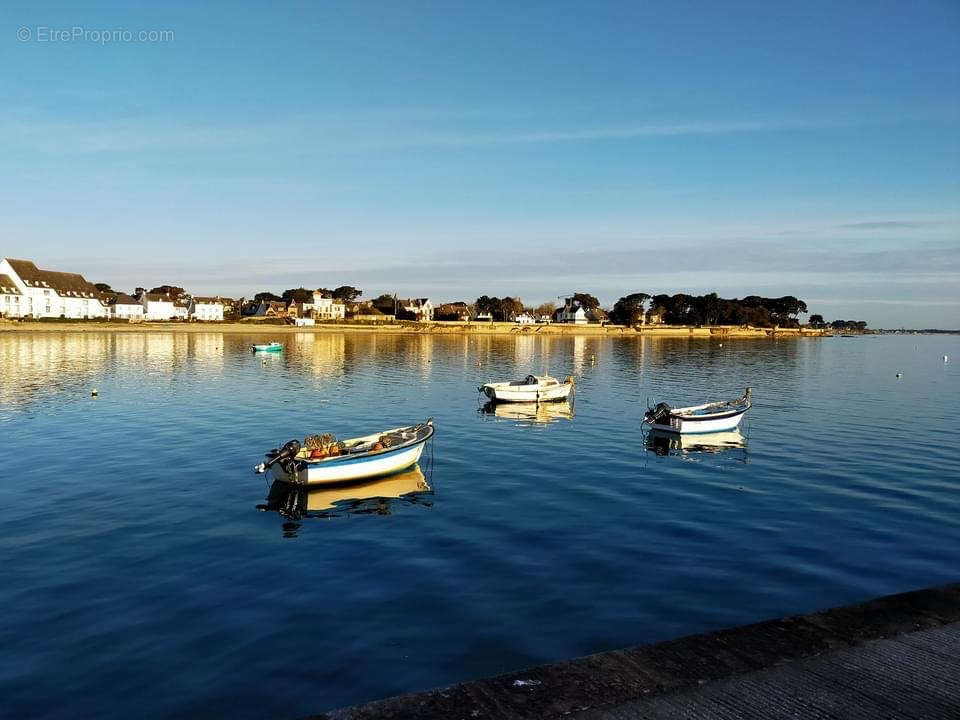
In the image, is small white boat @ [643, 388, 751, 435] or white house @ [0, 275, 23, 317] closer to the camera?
small white boat @ [643, 388, 751, 435]

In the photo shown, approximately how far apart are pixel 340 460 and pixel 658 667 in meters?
20.2

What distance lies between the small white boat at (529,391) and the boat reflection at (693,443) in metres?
14.8

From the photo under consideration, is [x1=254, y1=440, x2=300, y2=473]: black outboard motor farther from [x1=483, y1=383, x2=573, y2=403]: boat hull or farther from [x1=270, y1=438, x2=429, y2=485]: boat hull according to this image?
[x1=483, y1=383, x2=573, y2=403]: boat hull

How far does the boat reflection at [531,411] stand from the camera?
51.1 m

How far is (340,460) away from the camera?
27.8 metres

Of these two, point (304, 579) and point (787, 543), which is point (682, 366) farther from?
point (304, 579)

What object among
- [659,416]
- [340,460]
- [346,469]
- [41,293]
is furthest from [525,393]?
[41,293]

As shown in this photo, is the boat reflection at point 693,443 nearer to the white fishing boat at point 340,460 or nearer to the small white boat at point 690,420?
the small white boat at point 690,420

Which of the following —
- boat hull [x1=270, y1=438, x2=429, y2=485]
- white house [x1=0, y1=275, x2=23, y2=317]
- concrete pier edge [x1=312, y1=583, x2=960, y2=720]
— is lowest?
boat hull [x1=270, y1=438, x2=429, y2=485]

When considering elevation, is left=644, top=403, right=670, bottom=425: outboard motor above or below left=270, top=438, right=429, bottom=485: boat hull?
above

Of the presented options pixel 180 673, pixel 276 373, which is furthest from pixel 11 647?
pixel 276 373

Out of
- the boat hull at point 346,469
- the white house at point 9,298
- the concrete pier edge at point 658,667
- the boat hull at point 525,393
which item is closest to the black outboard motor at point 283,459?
the boat hull at point 346,469

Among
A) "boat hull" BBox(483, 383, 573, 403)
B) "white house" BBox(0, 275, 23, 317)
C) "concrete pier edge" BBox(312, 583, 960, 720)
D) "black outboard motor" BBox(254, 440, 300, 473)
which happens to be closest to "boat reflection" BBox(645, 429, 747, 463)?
"boat hull" BBox(483, 383, 573, 403)

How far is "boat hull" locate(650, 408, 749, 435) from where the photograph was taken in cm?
4125
